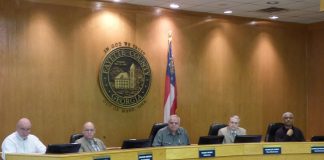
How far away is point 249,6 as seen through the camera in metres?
9.71

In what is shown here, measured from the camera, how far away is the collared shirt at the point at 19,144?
663 centimetres

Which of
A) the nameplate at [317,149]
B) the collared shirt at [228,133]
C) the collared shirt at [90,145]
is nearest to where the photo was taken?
the collared shirt at [90,145]

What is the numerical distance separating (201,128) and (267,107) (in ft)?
5.78

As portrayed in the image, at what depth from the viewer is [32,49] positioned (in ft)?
27.5

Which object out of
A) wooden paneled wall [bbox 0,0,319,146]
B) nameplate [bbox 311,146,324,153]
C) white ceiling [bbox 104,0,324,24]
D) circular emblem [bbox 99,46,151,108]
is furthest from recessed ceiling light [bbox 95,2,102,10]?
nameplate [bbox 311,146,324,153]

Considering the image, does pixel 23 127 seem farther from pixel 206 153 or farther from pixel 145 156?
pixel 206 153

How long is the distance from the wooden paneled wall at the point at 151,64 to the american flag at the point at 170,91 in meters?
0.46

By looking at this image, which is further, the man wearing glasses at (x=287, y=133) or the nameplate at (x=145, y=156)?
the man wearing glasses at (x=287, y=133)

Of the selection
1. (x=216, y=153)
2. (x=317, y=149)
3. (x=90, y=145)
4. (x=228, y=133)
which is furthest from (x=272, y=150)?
(x=90, y=145)

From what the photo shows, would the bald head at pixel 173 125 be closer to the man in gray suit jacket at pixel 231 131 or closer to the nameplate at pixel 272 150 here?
the man in gray suit jacket at pixel 231 131

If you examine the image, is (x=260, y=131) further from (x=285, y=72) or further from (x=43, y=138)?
(x=43, y=138)

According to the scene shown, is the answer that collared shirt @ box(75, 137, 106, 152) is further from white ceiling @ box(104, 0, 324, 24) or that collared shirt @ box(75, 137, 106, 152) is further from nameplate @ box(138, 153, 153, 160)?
white ceiling @ box(104, 0, 324, 24)

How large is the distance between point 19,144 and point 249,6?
493 cm

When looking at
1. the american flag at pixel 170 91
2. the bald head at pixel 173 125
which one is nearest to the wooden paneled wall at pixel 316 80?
the american flag at pixel 170 91
